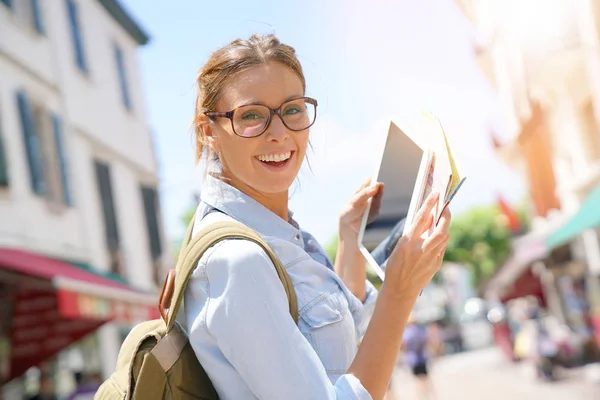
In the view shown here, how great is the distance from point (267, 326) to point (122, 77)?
17928 mm

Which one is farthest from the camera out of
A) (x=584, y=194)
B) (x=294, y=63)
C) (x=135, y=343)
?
(x=584, y=194)

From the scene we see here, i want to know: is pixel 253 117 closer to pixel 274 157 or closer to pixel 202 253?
pixel 274 157

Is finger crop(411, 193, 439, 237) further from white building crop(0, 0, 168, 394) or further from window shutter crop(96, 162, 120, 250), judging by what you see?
window shutter crop(96, 162, 120, 250)

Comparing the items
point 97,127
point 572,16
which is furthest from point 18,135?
point 572,16

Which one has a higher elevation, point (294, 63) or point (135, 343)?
point (294, 63)

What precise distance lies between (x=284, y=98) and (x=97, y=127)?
49.0ft

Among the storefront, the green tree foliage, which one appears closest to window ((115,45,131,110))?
the storefront

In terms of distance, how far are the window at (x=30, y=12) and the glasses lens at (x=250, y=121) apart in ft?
40.3

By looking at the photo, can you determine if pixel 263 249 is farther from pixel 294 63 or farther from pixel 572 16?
pixel 572 16

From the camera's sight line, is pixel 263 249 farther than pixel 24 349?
No

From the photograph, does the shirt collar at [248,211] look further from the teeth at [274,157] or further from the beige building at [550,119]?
the beige building at [550,119]

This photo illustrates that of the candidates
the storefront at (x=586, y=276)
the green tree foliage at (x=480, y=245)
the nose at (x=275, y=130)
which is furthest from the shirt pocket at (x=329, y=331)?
the green tree foliage at (x=480, y=245)

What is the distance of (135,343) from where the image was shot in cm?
182

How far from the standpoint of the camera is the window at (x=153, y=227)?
1898 centimetres
